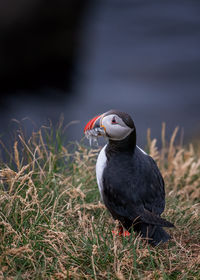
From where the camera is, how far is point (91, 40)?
14008 millimetres

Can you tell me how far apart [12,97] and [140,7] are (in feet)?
27.7

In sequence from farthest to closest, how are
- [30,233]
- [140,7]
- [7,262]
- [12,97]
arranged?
[140,7]
[12,97]
[30,233]
[7,262]

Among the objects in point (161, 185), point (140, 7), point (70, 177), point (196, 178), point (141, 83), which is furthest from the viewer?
point (140, 7)

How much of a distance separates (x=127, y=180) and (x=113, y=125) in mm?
399

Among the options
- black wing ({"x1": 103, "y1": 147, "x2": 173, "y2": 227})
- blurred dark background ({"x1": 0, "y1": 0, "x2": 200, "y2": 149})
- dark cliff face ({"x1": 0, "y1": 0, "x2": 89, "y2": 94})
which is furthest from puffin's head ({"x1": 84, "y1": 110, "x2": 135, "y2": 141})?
dark cliff face ({"x1": 0, "y1": 0, "x2": 89, "y2": 94})

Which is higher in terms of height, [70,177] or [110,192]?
[110,192]

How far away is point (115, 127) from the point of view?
3219mm

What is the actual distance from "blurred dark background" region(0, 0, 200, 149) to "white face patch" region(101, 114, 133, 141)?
15.4 feet

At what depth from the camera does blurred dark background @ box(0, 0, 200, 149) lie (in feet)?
31.6

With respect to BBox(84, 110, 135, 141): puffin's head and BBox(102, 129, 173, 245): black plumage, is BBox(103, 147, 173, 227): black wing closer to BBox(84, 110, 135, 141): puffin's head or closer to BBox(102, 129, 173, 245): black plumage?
BBox(102, 129, 173, 245): black plumage

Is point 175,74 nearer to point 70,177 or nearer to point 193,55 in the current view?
point 193,55

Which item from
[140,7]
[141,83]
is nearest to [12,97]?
[141,83]

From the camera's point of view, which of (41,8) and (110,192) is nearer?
(110,192)

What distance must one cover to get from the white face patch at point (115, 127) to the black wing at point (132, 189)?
0.20 metres
